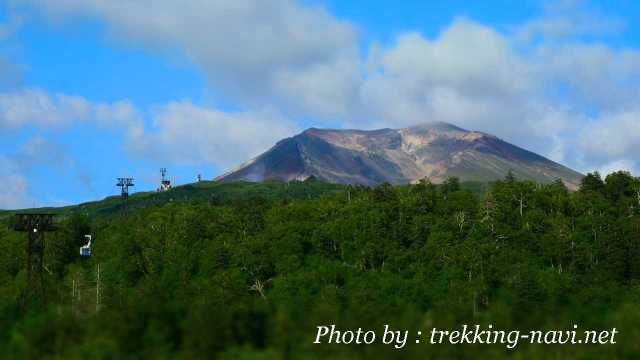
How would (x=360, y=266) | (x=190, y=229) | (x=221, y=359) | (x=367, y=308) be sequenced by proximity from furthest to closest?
(x=190, y=229)
(x=360, y=266)
(x=367, y=308)
(x=221, y=359)

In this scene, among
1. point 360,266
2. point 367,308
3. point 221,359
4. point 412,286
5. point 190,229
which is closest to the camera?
point 221,359

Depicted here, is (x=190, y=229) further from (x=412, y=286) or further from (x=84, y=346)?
(x=84, y=346)

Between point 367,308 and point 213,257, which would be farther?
point 213,257

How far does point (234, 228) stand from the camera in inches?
7805

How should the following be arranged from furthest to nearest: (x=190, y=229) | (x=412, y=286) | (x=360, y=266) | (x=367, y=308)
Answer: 1. (x=190, y=229)
2. (x=360, y=266)
3. (x=412, y=286)
4. (x=367, y=308)

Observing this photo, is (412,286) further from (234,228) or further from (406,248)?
(234,228)

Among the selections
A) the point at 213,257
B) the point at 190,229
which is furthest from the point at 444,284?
the point at 190,229

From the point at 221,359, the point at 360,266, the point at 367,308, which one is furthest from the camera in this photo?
the point at 360,266

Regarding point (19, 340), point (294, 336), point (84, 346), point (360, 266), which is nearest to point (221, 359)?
point (294, 336)

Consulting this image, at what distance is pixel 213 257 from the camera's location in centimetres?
17762

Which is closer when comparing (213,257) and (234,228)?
(213,257)

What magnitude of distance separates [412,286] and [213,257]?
1748 inches

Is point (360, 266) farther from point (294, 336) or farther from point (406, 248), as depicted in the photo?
point (294, 336)

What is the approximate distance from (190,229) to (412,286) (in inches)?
2464
